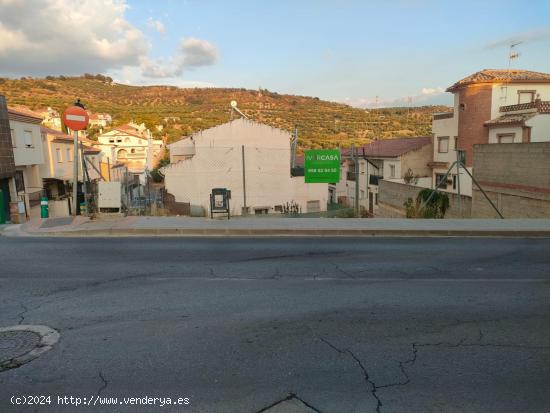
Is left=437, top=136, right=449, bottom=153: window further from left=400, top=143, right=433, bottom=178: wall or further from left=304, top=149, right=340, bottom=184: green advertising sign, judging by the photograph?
left=304, top=149, right=340, bottom=184: green advertising sign

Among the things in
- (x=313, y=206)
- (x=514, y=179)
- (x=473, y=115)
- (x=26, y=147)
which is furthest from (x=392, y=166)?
(x=26, y=147)

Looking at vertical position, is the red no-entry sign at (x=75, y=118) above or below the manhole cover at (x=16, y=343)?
above

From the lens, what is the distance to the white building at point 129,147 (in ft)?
166

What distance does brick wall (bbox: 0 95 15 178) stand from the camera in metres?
22.0

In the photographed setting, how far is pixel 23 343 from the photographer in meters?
4.63

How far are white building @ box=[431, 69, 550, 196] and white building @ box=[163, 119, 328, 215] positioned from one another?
→ 1130 cm

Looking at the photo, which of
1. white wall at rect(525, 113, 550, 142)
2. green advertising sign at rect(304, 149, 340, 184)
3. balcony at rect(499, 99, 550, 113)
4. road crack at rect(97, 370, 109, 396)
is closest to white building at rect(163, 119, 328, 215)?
green advertising sign at rect(304, 149, 340, 184)

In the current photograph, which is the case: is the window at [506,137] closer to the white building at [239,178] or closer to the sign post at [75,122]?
the white building at [239,178]

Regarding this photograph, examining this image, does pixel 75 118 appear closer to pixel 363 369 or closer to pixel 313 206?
pixel 363 369

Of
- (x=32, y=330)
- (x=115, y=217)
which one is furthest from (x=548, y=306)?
(x=115, y=217)

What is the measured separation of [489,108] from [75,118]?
92.0 ft

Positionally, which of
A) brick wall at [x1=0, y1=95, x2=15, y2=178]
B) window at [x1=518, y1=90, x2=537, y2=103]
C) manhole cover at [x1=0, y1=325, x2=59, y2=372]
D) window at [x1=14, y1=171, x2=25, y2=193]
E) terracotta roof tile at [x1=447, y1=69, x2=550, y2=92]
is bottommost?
manhole cover at [x1=0, y1=325, x2=59, y2=372]

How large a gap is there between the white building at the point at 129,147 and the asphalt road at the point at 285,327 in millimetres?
44333

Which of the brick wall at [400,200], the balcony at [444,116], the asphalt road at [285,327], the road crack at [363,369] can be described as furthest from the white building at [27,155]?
the balcony at [444,116]
